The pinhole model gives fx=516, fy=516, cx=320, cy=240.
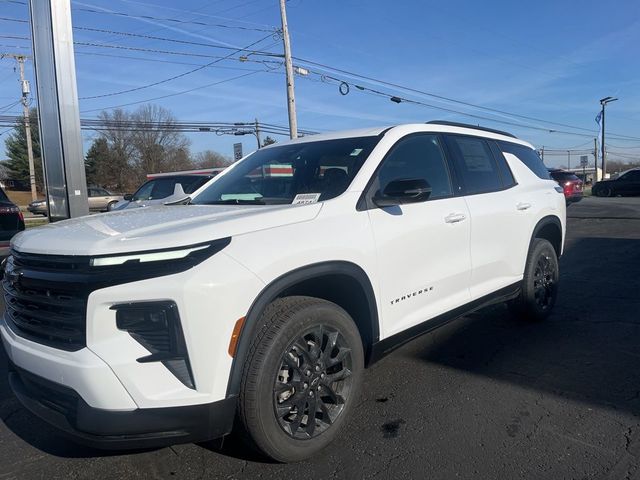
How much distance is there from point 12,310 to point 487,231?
336cm

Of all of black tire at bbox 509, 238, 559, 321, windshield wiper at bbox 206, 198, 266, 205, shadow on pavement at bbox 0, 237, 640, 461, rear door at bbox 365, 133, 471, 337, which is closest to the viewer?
rear door at bbox 365, 133, 471, 337

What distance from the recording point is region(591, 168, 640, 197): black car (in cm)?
3039

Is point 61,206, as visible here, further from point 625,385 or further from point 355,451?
point 625,385

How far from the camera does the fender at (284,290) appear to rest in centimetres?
240

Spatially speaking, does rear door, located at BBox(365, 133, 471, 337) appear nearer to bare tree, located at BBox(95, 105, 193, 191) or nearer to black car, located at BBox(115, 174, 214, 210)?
black car, located at BBox(115, 174, 214, 210)

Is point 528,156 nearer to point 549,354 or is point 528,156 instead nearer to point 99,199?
point 549,354

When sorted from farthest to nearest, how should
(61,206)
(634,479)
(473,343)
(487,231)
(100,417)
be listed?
(61,206) < (473,343) < (487,231) < (634,479) < (100,417)

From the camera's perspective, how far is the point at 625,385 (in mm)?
3697

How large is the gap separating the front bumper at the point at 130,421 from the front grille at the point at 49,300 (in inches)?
8.8

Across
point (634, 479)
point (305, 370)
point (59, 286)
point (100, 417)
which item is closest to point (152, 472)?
point (100, 417)

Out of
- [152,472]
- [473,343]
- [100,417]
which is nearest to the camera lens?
[100,417]

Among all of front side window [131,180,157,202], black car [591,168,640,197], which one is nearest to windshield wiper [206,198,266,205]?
front side window [131,180,157,202]

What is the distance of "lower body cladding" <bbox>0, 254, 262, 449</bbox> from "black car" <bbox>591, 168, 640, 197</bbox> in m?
34.0

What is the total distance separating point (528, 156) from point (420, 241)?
2.60 meters
